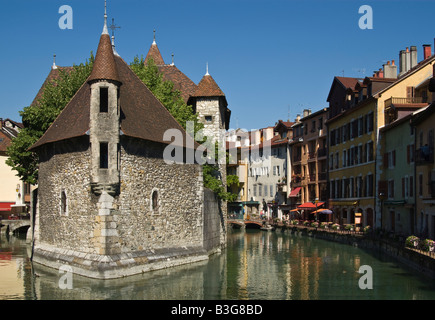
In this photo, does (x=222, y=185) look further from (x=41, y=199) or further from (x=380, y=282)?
(x=380, y=282)

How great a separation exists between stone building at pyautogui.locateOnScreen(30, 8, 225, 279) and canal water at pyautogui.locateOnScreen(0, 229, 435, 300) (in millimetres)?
1051

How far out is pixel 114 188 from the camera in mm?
23891

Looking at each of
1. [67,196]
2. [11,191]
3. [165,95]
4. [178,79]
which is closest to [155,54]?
[178,79]

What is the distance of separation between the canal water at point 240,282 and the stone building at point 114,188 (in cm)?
105

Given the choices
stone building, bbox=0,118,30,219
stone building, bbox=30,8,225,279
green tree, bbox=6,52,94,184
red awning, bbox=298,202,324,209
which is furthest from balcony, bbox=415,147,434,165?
stone building, bbox=0,118,30,219

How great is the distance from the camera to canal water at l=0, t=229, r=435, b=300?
20484mm

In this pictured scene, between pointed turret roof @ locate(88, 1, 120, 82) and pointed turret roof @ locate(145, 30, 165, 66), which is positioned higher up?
pointed turret roof @ locate(145, 30, 165, 66)

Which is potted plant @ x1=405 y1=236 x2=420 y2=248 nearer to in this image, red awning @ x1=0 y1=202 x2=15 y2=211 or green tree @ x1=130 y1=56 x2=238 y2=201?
green tree @ x1=130 y1=56 x2=238 y2=201

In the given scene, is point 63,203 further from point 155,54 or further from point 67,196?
point 155,54

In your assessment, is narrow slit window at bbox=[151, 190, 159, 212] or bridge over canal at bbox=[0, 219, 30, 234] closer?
narrow slit window at bbox=[151, 190, 159, 212]

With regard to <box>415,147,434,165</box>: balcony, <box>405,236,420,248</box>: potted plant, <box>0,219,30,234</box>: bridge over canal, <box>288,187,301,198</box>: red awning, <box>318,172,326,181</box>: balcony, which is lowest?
<box>0,219,30,234</box>: bridge over canal

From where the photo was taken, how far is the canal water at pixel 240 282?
67.2ft

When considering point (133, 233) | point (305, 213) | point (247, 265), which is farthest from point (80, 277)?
point (305, 213)
